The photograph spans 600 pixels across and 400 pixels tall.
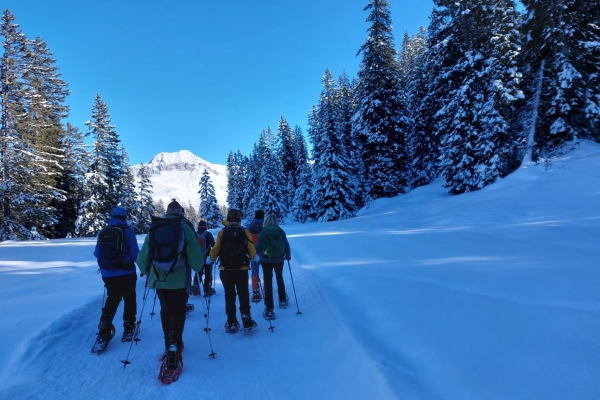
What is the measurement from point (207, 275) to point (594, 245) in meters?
8.43

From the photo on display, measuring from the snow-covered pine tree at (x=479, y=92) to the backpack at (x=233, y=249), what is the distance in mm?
17219

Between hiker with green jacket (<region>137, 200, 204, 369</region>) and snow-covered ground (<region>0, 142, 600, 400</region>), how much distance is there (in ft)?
1.88

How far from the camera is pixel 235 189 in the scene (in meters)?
54.2

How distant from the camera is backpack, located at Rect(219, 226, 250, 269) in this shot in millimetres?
5426

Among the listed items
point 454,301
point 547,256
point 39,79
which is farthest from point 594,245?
point 39,79

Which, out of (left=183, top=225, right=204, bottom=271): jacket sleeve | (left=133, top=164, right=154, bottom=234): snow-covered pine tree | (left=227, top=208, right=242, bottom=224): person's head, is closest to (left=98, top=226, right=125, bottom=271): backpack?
(left=183, top=225, right=204, bottom=271): jacket sleeve

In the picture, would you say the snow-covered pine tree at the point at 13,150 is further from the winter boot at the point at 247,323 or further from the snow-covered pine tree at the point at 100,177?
the winter boot at the point at 247,323

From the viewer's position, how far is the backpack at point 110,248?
5.13 m

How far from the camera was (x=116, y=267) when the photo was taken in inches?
206

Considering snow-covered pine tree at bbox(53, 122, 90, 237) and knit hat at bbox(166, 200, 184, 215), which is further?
snow-covered pine tree at bbox(53, 122, 90, 237)

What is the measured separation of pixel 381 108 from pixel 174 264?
Result: 24.4m

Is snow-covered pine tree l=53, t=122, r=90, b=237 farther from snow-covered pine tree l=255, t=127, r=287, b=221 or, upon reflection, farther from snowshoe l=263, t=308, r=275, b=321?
snowshoe l=263, t=308, r=275, b=321

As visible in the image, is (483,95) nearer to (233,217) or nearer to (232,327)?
(233,217)

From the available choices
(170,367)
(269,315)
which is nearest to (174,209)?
(170,367)
